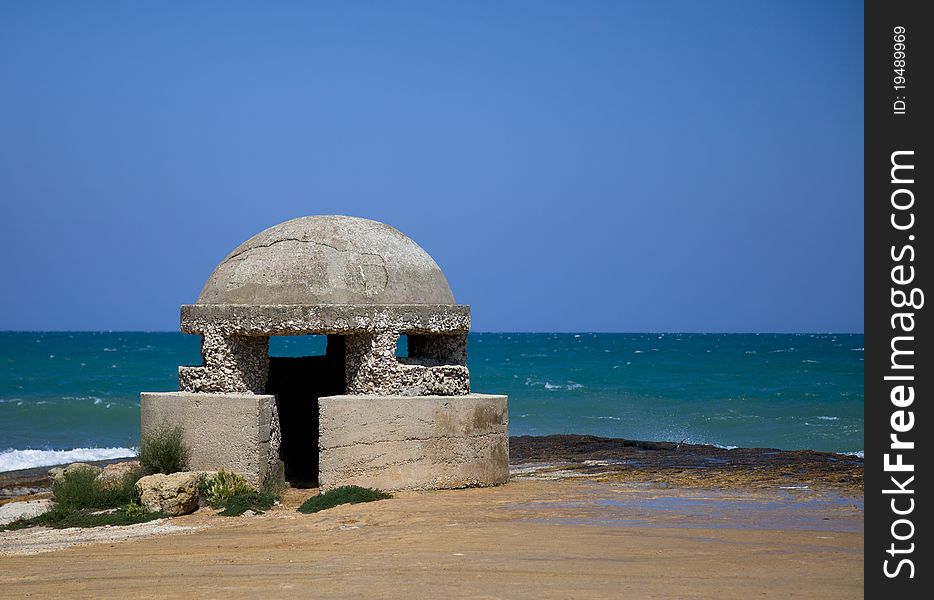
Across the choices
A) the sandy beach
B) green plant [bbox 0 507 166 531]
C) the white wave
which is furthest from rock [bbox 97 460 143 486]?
the white wave

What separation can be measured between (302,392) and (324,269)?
9.78 feet

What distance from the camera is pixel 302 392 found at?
43.0 feet

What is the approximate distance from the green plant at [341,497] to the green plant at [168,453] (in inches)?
52.3

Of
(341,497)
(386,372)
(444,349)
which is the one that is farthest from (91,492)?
(444,349)

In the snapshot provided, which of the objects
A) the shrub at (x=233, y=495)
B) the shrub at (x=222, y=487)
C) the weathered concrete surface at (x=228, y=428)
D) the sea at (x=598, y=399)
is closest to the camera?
the shrub at (x=233, y=495)

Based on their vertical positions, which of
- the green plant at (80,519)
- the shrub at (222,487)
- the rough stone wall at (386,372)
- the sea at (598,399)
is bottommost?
the sea at (598,399)

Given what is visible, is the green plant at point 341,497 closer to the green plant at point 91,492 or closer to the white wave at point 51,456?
the green plant at point 91,492

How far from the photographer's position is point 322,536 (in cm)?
834

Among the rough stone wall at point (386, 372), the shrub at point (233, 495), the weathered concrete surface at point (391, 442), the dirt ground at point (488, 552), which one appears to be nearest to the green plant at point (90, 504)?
the dirt ground at point (488, 552)

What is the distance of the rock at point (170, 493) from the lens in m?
9.59

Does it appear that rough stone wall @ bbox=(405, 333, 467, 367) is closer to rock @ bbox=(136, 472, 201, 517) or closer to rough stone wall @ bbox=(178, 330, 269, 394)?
rough stone wall @ bbox=(178, 330, 269, 394)

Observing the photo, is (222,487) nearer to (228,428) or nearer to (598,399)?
(228,428)

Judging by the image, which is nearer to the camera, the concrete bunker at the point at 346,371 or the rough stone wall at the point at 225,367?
the concrete bunker at the point at 346,371
